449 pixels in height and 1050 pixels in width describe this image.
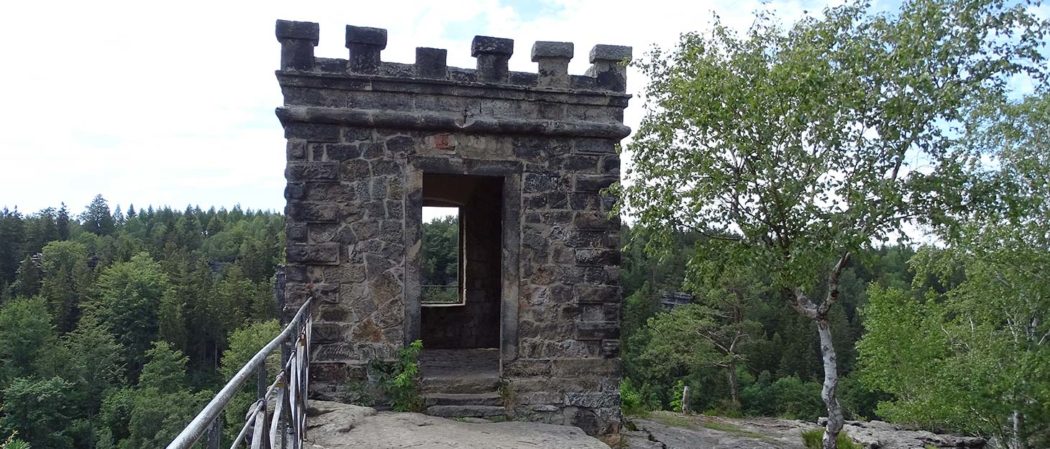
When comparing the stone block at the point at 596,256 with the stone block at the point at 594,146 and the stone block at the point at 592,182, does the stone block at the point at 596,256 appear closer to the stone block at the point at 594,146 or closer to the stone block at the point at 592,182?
the stone block at the point at 592,182

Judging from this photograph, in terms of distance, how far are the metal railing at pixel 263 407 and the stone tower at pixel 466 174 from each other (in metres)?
0.80

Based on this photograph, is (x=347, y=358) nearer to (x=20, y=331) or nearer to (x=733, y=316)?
(x=733, y=316)

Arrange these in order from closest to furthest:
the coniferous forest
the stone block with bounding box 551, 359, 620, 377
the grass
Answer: the stone block with bounding box 551, 359, 620, 377, the grass, the coniferous forest

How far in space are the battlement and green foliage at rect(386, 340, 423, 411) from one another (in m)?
2.29

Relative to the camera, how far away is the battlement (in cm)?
605

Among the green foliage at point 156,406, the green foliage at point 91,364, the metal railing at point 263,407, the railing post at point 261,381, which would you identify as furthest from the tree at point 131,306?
the railing post at point 261,381

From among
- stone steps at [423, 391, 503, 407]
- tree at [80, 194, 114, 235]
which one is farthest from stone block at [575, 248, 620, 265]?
tree at [80, 194, 114, 235]

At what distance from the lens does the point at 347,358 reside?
613cm

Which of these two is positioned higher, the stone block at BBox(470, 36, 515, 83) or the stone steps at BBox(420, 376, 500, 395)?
the stone block at BBox(470, 36, 515, 83)

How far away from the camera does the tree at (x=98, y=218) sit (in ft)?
270

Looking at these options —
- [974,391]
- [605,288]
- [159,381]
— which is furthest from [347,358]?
[159,381]

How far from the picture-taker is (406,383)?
603cm

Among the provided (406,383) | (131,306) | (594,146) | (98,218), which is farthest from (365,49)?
(98,218)

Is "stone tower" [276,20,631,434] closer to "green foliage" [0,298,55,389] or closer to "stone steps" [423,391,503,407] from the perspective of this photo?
"stone steps" [423,391,503,407]
